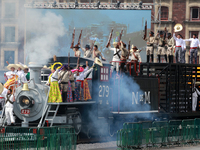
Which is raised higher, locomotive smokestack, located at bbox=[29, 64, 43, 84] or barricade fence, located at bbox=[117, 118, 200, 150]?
locomotive smokestack, located at bbox=[29, 64, 43, 84]

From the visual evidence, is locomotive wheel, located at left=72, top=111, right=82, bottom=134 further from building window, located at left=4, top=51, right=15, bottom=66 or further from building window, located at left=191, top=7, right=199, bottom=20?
building window, located at left=191, top=7, right=199, bottom=20

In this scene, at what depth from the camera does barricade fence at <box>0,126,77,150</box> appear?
11.3 metres

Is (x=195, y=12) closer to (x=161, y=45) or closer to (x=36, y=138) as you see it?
(x=161, y=45)

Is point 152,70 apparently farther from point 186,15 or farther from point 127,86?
point 186,15

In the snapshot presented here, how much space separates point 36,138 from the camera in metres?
11.4

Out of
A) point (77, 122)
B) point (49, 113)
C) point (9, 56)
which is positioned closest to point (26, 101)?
point (49, 113)

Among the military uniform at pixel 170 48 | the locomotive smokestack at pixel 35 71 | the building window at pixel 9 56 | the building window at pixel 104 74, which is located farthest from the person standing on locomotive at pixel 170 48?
the building window at pixel 9 56

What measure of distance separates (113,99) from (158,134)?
8.14 feet

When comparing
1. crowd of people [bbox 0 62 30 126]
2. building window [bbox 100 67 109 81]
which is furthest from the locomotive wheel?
crowd of people [bbox 0 62 30 126]

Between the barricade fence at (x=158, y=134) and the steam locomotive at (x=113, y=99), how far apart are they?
1.74 metres

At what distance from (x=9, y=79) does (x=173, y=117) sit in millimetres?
7304

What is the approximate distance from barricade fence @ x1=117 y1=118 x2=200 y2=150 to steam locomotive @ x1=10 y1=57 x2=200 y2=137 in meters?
1.74

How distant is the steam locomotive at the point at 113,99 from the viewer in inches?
541


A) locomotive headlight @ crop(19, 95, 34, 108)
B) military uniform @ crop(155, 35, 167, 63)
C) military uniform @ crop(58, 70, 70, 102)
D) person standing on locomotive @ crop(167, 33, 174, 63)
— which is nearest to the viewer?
locomotive headlight @ crop(19, 95, 34, 108)
